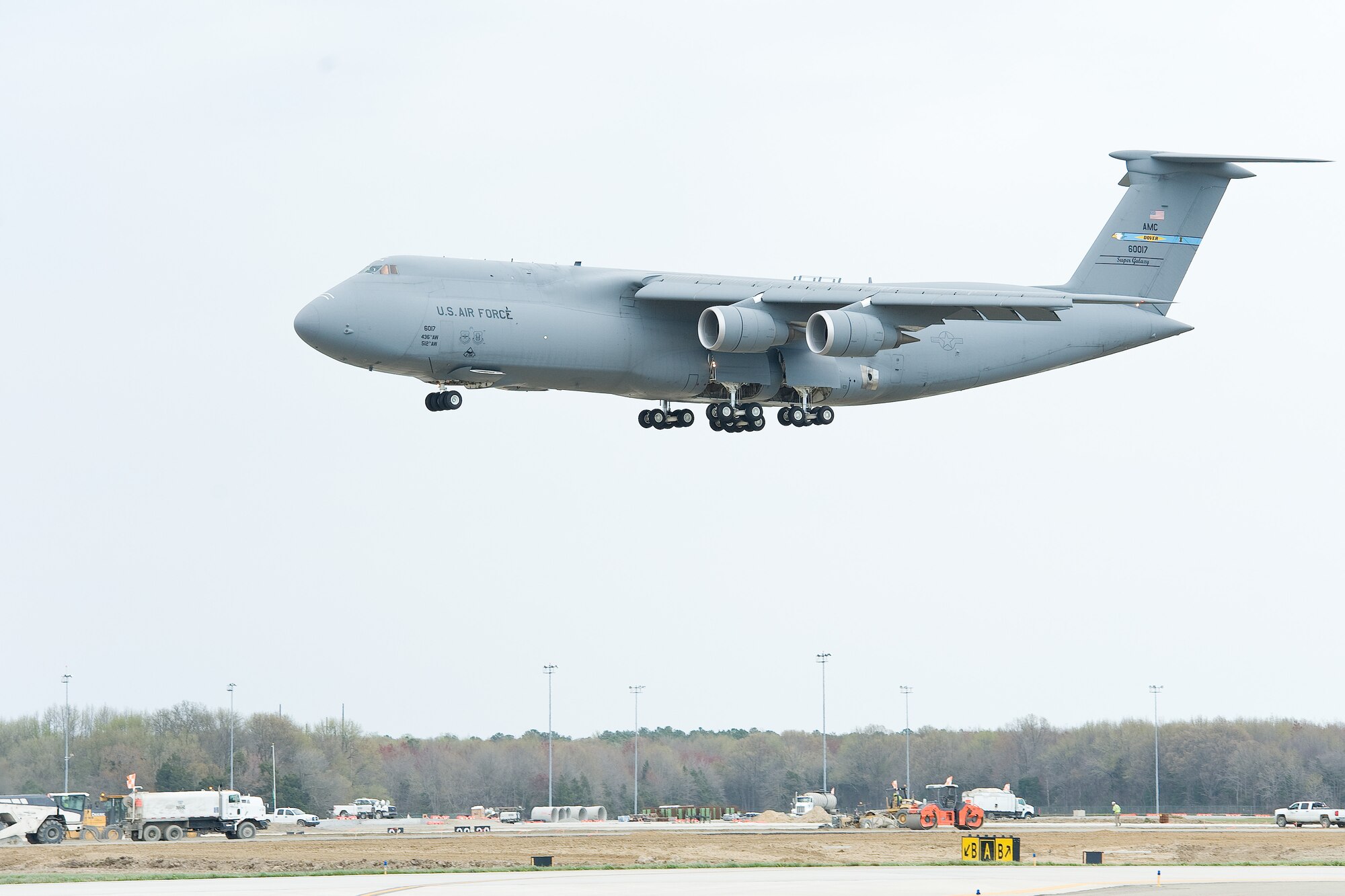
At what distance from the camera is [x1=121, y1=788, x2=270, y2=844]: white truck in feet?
121

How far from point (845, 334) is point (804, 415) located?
11.6 ft

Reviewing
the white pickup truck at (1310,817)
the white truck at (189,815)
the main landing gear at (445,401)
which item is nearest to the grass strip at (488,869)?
the main landing gear at (445,401)

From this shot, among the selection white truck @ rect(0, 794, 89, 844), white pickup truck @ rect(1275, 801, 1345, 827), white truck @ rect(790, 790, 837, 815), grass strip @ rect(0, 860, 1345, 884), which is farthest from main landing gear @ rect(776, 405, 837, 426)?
white truck @ rect(790, 790, 837, 815)

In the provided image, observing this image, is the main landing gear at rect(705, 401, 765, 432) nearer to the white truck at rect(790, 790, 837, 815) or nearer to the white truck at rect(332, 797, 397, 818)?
the white truck at rect(790, 790, 837, 815)

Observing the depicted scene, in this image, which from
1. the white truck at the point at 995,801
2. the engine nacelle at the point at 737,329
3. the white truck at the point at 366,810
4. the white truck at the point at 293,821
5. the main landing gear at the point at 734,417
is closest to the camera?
the engine nacelle at the point at 737,329

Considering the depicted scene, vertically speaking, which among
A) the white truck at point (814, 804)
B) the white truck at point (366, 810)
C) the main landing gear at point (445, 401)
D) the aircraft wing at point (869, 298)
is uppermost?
the aircraft wing at point (869, 298)

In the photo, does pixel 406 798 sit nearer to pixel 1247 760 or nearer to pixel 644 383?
pixel 1247 760

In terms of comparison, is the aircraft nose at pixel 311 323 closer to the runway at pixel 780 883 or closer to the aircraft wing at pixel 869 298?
the aircraft wing at pixel 869 298

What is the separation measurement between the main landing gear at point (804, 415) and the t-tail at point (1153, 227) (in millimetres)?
6022

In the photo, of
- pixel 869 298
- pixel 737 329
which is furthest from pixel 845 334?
pixel 737 329

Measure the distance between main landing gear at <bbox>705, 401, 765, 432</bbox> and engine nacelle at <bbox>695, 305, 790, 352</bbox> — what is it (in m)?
1.95

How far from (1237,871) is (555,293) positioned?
13.4m

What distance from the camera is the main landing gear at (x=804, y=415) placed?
101 ft

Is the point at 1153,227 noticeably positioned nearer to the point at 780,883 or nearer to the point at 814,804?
the point at 780,883
